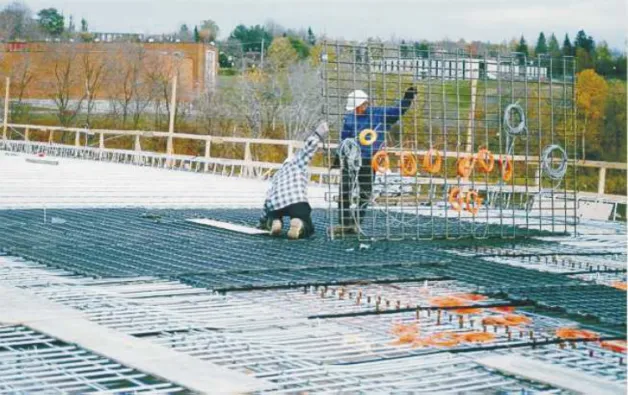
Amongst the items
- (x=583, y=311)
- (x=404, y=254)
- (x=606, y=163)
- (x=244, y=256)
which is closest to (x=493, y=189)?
(x=606, y=163)

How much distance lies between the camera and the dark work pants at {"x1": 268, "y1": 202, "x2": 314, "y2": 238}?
707 cm

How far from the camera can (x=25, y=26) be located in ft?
39.0

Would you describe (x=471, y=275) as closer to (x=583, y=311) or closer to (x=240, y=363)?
(x=583, y=311)

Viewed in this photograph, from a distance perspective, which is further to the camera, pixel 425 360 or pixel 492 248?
pixel 492 248

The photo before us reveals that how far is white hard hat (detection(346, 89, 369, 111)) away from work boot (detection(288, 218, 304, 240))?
2.70 feet

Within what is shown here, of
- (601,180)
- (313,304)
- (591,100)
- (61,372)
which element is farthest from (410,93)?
(61,372)

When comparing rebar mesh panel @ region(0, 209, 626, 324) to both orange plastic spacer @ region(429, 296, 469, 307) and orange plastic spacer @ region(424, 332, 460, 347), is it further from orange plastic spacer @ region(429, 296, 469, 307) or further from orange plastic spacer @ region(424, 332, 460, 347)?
orange plastic spacer @ region(424, 332, 460, 347)

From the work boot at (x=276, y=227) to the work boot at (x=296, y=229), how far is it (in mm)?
80

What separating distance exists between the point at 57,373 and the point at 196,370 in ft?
1.36

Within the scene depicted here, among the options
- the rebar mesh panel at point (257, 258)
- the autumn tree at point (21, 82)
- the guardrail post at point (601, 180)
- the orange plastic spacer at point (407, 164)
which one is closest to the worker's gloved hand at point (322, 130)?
the orange plastic spacer at point (407, 164)

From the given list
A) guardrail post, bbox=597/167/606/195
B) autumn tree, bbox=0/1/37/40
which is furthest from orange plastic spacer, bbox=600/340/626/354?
autumn tree, bbox=0/1/37/40

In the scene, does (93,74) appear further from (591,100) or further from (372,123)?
(372,123)

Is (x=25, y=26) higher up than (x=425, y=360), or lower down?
higher up

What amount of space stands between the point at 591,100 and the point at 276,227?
8.96ft
